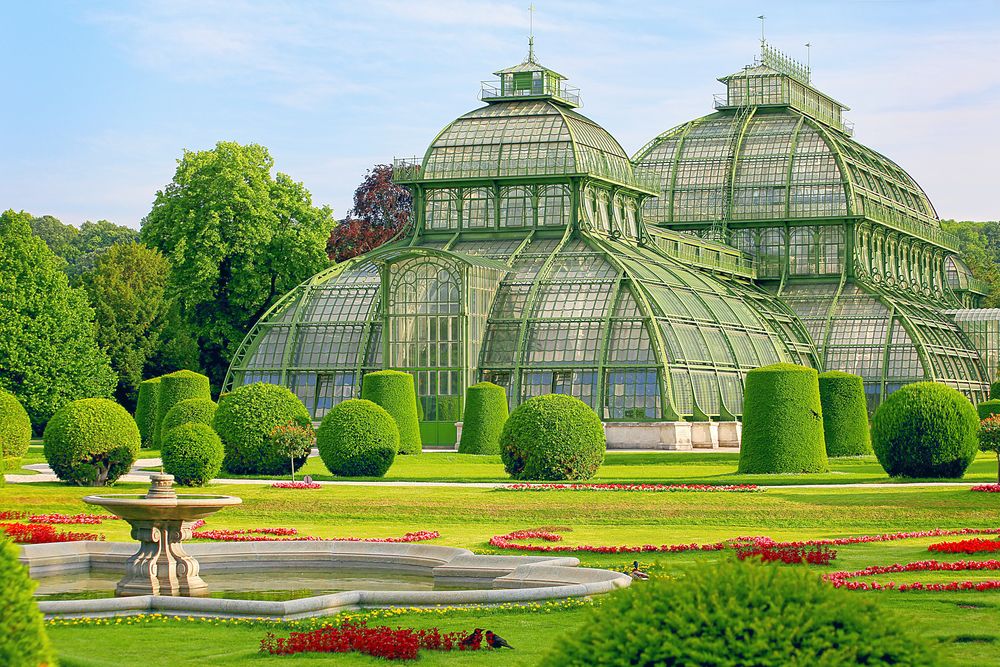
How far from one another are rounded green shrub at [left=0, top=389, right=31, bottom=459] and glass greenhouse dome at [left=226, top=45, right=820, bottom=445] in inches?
716

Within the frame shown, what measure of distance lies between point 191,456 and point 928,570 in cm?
2367

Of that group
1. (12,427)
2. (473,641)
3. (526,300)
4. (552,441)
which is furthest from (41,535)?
(526,300)

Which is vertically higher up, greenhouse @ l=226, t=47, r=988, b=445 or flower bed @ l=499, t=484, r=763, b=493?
greenhouse @ l=226, t=47, r=988, b=445

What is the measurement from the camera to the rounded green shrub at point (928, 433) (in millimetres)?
40375

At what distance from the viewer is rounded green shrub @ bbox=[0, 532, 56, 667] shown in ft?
32.3

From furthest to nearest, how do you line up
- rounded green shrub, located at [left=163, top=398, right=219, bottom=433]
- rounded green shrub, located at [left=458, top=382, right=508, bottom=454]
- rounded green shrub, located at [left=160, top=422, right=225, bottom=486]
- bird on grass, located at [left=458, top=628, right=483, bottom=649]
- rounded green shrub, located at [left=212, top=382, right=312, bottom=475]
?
rounded green shrub, located at [left=458, top=382, right=508, bottom=454] < rounded green shrub, located at [left=163, top=398, right=219, bottom=433] < rounded green shrub, located at [left=212, top=382, right=312, bottom=475] < rounded green shrub, located at [left=160, top=422, right=225, bottom=486] < bird on grass, located at [left=458, top=628, right=483, bottom=649]

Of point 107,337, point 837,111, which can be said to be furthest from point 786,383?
point 837,111

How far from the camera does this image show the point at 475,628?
17.5 metres

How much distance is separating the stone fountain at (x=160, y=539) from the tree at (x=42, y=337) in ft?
149

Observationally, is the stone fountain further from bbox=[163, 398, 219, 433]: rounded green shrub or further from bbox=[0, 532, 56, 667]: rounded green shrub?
bbox=[163, 398, 219, 433]: rounded green shrub

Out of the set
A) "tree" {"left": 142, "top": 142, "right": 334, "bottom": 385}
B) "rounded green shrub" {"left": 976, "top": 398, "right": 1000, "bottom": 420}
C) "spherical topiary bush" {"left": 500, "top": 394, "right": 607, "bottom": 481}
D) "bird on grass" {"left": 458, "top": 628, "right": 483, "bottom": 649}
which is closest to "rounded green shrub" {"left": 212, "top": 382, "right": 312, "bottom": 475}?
"spherical topiary bush" {"left": 500, "top": 394, "right": 607, "bottom": 481}

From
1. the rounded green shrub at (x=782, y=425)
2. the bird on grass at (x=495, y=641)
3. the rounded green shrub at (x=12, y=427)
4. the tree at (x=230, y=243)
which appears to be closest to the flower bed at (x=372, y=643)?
the bird on grass at (x=495, y=641)

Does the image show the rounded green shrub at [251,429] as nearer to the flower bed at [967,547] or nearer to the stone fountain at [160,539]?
the stone fountain at [160,539]

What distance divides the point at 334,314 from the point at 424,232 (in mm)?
7785
